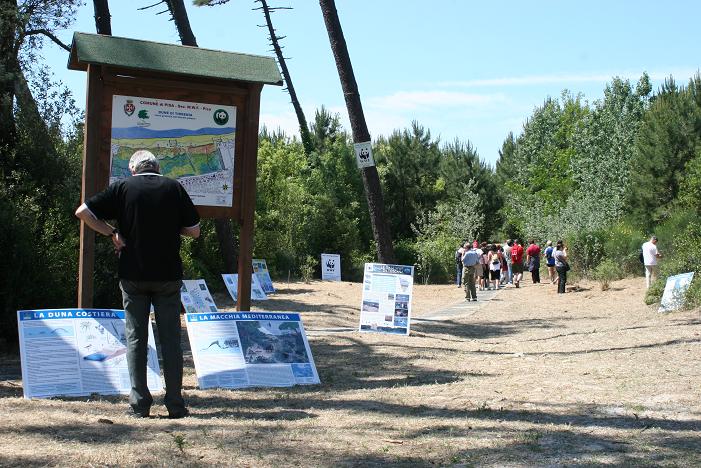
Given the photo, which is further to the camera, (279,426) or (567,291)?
(567,291)

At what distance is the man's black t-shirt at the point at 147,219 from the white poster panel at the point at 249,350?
1.61 metres

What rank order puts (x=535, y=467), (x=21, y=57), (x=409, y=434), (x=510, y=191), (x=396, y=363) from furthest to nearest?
(x=510, y=191) → (x=21, y=57) → (x=396, y=363) → (x=409, y=434) → (x=535, y=467)

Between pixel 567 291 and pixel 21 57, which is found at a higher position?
pixel 21 57

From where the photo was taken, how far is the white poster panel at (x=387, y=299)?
13031 millimetres

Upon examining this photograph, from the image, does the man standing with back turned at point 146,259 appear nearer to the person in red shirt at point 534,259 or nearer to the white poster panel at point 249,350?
the white poster panel at point 249,350

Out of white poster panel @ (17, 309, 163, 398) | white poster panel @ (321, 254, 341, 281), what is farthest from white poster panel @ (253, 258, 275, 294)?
white poster panel @ (17, 309, 163, 398)

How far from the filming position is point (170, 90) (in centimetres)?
844

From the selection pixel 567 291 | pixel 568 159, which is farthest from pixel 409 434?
pixel 568 159

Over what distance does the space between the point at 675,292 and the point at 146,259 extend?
40.8 feet

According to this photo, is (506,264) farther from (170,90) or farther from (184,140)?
(170,90)

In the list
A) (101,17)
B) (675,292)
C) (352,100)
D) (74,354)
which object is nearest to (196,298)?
(352,100)

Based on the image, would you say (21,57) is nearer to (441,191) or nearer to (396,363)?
(396,363)

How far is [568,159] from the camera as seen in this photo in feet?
190

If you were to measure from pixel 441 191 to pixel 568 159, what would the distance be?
12.2 meters
